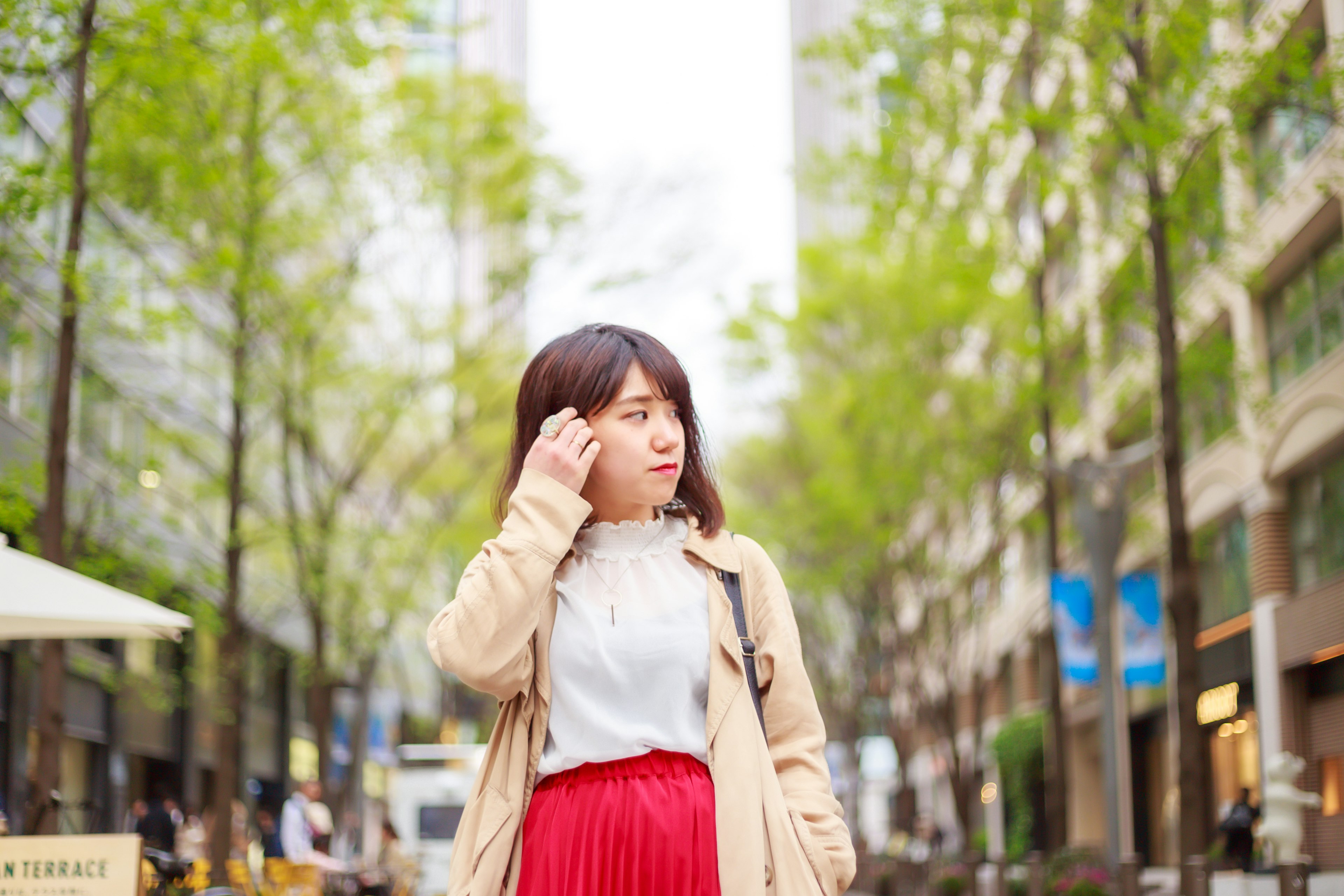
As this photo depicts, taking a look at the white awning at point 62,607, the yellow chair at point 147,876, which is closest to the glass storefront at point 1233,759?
the yellow chair at point 147,876

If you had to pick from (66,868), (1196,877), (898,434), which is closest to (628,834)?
(66,868)

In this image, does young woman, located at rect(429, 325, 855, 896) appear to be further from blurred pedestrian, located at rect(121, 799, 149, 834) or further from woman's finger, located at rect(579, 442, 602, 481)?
blurred pedestrian, located at rect(121, 799, 149, 834)

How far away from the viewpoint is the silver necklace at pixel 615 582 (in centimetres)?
234

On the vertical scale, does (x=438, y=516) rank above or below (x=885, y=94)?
below

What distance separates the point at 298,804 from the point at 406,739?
3369 cm

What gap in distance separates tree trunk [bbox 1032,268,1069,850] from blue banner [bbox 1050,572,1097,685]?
0.28 meters

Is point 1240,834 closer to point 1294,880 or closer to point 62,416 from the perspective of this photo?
point 1294,880

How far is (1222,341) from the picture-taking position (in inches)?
561

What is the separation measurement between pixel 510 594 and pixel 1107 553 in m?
11.8

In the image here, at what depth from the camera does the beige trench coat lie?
2143 mm

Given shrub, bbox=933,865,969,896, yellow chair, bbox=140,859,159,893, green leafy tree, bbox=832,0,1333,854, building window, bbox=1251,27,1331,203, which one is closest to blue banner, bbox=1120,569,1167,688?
green leafy tree, bbox=832,0,1333,854

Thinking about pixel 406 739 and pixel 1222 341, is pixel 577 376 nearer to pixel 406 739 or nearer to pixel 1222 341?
pixel 1222 341

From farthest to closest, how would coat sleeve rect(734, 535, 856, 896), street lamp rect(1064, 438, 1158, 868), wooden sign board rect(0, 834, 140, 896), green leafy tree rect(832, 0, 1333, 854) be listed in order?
street lamp rect(1064, 438, 1158, 868), green leafy tree rect(832, 0, 1333, 854), wooden sign board rect(0, 834, 140, 896), coat sleeve rect(734, 535, 856, 896)

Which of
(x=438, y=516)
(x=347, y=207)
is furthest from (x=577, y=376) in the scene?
(x=438, y=516)
